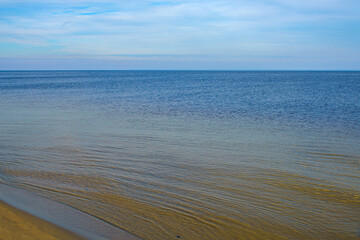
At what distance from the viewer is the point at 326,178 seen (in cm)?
770

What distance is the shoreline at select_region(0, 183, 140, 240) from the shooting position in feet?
15.8

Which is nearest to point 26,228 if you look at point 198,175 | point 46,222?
point 46,222

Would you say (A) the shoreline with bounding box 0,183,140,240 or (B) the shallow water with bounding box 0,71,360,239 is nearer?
(A) the shoreline with bounding box 0,183,140,240

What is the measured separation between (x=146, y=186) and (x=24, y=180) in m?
2.99

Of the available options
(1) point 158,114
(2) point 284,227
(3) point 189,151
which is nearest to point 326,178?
(2) point 284,227

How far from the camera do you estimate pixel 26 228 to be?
16.3 ft

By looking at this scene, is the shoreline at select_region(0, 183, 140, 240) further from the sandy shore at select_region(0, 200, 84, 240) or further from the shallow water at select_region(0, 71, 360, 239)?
the shallow water at select_region(0, 71, 360, 239)

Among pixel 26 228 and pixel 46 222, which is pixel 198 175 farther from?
pixel 26 228

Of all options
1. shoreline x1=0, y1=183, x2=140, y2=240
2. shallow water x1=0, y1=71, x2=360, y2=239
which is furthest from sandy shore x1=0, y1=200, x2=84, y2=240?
shallow water x1=0, y1=71, x2=360, y2=239

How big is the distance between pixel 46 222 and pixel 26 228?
327 millimetres

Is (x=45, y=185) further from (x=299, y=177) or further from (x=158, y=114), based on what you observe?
(x=158, y=114)

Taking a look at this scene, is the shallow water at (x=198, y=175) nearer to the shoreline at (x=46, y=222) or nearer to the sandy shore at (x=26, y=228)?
the shoreline at (x=46, y=222)

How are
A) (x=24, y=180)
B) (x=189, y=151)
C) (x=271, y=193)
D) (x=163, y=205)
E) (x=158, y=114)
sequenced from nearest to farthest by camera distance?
(x=163, y=205) < (x=271, y=193) < (x=24, y=180) < (x=189, y=151) < (x=158, y=114)

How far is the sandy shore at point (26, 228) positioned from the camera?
4.72 m
